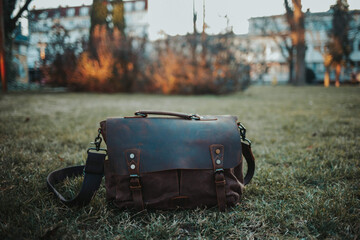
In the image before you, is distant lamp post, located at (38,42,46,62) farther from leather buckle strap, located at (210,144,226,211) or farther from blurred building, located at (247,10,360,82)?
leather buckle strap, located at (210,144,226,211)

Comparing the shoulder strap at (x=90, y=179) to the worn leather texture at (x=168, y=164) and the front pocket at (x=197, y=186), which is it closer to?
the worn leather texture at (x=168, y=164)

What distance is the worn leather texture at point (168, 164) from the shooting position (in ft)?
4.73

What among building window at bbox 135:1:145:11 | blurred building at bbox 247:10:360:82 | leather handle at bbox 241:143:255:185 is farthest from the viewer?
building window at bbox 135:1:145:11

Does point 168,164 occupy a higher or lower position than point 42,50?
lower

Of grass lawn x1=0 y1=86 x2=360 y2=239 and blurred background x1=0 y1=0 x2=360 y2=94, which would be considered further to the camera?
blurred background x1=0 y1=0 x2=360 y2=94

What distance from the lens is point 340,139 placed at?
10.6 ft

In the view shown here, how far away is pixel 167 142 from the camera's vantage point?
148 centimetres

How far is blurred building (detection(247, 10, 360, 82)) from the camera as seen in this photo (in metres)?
14.7

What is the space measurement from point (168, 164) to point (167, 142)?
0.13 metres

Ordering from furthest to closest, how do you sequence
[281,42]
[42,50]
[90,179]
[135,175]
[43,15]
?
[281,42] < [42,50] < [43,15] < [90,179] < [135,175]

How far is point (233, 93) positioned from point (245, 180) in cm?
1187

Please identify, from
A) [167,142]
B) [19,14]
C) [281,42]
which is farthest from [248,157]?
[281,42]

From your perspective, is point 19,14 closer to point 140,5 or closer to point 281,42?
point 281,42

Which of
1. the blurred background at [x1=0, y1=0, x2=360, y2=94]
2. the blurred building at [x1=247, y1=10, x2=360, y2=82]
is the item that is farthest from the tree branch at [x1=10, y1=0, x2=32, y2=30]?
the blurred building at [x1=247, y1=10, x2=360, y2=82]
